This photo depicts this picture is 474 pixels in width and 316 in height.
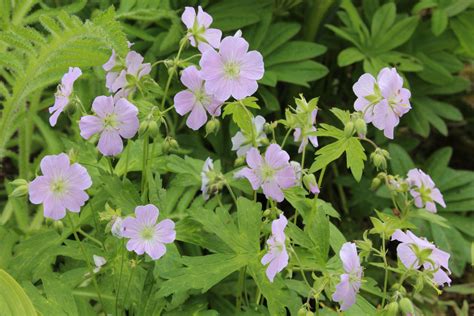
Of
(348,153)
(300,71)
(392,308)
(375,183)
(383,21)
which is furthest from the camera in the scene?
(383,21)

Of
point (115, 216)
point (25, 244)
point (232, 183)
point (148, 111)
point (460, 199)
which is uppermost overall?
A: point (148, 111)

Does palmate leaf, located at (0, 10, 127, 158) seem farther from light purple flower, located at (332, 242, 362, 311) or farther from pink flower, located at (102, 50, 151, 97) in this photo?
light purple flower, located at (332, 242, 362, 311)

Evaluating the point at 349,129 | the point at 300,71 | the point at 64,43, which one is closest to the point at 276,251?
the point at 349,129

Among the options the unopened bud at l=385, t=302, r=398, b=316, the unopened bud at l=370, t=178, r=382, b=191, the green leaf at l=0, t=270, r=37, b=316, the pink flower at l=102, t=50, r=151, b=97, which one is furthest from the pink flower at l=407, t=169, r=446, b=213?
the green leaf at l=0, t=270, r=37, b=316

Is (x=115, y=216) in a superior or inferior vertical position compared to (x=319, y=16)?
superior

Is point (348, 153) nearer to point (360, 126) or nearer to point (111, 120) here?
point (360, 126)

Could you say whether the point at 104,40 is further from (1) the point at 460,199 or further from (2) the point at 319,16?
(1) the point at 460,199

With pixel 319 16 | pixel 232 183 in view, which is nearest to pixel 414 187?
pixel 232 183
